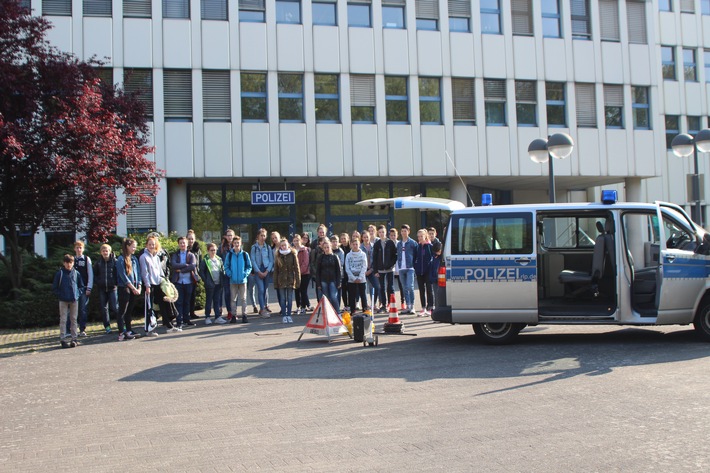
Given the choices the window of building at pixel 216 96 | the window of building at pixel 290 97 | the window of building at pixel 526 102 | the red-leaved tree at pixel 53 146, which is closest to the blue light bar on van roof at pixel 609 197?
the red-leaved tree at pixel 53 146

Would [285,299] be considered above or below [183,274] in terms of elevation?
below

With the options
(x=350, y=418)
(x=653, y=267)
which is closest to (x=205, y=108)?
(x=653, y=267)

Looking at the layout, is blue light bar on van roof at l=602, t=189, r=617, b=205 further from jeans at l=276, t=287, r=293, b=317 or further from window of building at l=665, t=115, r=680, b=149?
window of building at l=665, t=115, r=680, b=149

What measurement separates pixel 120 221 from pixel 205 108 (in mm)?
4831

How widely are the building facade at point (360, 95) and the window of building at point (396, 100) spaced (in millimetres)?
66

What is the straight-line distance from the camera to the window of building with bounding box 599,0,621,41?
29719mm

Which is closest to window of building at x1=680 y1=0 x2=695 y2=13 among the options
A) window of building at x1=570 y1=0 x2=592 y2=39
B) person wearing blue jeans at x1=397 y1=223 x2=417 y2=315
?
window of building at x1=570 y1=0 x2=592 y2=39

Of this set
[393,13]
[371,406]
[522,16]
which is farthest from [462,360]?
[522,16]

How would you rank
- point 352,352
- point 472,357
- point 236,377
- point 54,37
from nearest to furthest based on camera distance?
point 236,377, point 472,357, point 352,352, point 54,37

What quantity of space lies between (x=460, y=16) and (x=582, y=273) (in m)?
18.9

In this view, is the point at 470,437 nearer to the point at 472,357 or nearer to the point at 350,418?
the point at 350,418

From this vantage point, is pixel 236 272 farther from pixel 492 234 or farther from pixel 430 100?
pixel 430 100

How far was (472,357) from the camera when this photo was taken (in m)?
10.2

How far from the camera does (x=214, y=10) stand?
2547 centimetres
